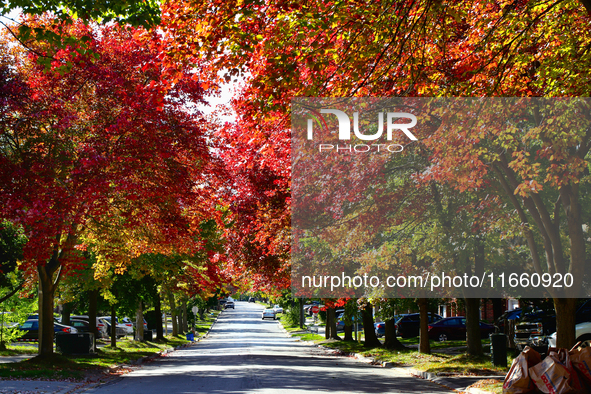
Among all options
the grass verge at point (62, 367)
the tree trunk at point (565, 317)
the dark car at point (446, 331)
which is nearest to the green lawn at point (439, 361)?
the tree trunk at point (565, 317)

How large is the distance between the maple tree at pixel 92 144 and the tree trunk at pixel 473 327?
31.2ft

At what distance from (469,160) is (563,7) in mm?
3239

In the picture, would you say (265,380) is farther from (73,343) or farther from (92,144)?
(73,343)

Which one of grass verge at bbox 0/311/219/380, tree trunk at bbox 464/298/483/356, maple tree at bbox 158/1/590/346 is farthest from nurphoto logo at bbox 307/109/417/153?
grass verge at bbox 0/311/219/380

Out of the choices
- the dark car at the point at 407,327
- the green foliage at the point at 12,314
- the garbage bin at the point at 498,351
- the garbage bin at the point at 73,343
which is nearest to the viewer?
the garbage bin at the point at 498,351

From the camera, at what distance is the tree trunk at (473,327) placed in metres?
20.2

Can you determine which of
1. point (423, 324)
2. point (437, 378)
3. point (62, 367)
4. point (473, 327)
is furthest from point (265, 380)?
point (423, 324)

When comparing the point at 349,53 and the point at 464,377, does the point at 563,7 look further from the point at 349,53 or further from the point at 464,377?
the point at 464,377

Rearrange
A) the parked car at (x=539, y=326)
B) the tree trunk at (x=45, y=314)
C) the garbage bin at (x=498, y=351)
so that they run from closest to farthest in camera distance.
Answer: the garbage bin at (x=498, y=351)
the tree trunk at (x=45, y=314)
the parked car at (x=539, y=326)

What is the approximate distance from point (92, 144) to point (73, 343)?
10.9 m

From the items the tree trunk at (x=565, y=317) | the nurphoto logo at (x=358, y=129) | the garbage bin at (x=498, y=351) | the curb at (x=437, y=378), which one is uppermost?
the nurphoto logo at (x=358, y=129)

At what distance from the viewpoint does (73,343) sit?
23.5 meters

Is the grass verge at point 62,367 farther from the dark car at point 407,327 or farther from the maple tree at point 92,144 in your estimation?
the dark car at point 407,327

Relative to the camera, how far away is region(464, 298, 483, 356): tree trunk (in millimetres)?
20234
